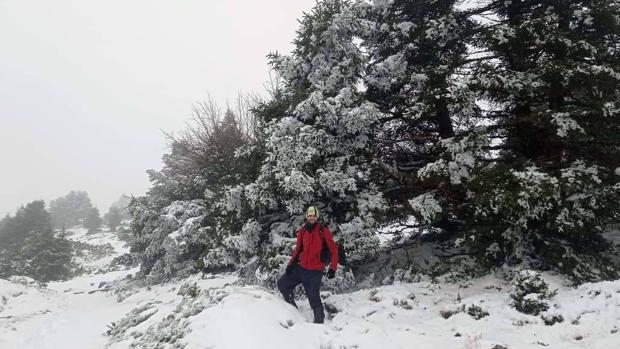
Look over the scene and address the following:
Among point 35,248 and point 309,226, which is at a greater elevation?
point 35,248

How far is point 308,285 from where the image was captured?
7.40 m

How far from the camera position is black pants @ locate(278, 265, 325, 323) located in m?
7.23

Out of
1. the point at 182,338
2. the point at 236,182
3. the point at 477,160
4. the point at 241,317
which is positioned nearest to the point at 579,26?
the point at 477,160

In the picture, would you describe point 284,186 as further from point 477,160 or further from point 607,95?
point 607,95

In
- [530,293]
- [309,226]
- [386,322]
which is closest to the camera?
[530,293]

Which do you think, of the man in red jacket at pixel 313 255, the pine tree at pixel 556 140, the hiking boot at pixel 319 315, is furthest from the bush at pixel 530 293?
the hiking boot at pixel 319 315

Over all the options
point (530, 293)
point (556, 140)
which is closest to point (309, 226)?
point (530, 293)

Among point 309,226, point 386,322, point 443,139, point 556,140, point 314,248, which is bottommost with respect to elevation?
point 386,322

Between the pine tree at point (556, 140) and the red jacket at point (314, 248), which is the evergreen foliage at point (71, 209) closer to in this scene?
the red jacket at point (314, 248)

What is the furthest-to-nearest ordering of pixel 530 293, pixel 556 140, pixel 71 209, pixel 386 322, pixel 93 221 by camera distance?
pixel 71 209, pixel 93 221, pixel 556 140, pixel 386 322, pixel 530 293

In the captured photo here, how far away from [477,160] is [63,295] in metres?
21.1

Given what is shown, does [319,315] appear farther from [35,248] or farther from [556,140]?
[35,248]

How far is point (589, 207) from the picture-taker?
752 cm

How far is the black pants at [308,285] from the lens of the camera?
723 cm
